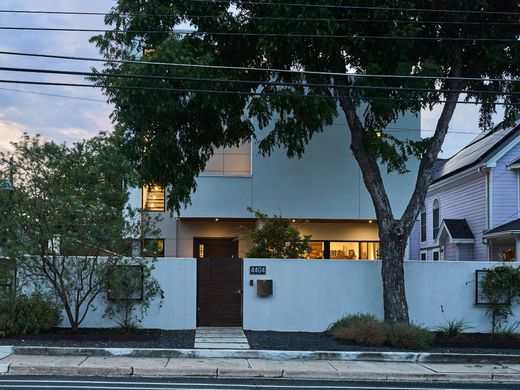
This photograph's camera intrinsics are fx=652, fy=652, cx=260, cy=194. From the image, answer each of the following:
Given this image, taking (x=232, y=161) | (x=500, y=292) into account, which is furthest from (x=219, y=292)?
(x=500, y=292)

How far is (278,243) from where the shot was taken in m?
20.2

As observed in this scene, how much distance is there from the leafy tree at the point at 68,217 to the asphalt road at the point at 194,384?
4.19 m

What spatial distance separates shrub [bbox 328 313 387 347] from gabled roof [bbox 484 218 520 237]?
1028 centimetres

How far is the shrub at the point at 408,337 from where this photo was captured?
15.6 m

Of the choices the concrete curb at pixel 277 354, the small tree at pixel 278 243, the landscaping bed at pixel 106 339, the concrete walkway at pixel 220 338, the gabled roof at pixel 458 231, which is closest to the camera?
the concrete curb at pixel 277 354

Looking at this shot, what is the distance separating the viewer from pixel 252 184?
23234 mm

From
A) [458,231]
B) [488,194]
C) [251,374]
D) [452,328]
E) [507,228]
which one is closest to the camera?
[251,374]

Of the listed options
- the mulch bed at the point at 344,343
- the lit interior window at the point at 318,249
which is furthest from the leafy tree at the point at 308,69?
the lit interior window at the point at 318,249

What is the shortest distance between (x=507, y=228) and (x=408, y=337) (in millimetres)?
11671

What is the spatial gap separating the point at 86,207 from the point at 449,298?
10.4 meters

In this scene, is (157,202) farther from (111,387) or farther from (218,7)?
(111,387)

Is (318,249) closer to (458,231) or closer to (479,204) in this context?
(458,231)

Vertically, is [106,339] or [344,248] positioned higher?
[344,248]

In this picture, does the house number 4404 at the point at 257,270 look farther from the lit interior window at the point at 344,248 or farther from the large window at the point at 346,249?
the lit interior window at the point at 344,248
